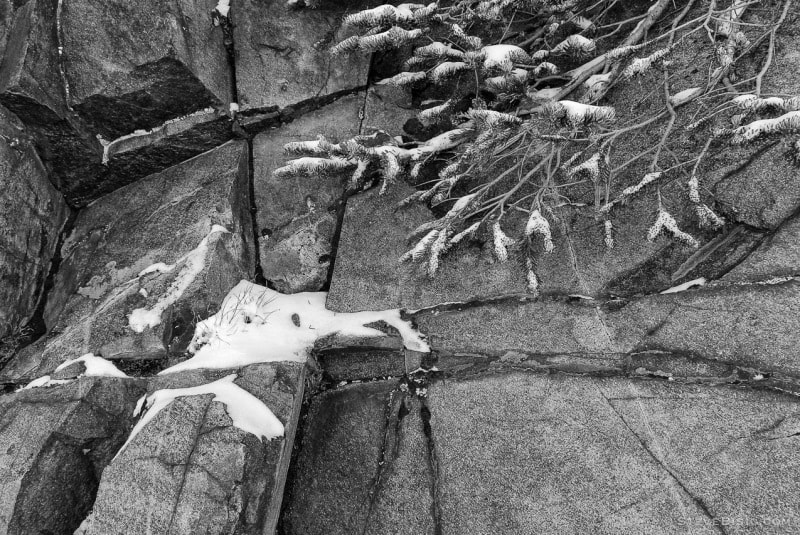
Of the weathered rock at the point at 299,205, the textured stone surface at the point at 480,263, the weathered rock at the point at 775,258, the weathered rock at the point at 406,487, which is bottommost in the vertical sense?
the weathered rock at the point at 406,487

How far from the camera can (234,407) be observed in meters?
3.48

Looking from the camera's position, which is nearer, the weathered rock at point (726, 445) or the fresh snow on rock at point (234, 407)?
the weathered rock at point (726, 445)

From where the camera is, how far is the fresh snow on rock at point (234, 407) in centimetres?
342

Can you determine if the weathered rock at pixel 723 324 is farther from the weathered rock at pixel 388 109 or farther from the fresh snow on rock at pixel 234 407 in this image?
the weathered rock at pixel 388 109

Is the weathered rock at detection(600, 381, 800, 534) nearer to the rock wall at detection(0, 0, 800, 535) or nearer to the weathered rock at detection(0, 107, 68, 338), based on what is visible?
the rock wall at detection(0, 0, 800, 535)

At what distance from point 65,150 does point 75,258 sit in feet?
3.49

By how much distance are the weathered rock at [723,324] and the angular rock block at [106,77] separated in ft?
14.2

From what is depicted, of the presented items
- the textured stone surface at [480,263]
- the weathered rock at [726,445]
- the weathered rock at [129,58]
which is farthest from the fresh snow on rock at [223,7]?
the weathered rock at [726,445]

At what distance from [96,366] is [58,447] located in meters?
0.68

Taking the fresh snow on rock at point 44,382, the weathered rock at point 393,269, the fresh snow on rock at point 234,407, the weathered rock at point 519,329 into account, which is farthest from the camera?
the weathered rock at point 393,269

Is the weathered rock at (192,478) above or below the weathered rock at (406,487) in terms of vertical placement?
above

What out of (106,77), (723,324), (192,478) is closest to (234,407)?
(192,478)

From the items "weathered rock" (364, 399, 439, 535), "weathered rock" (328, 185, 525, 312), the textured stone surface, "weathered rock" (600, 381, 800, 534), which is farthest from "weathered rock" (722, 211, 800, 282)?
"weathered rock" (364, 399, 439, 535)

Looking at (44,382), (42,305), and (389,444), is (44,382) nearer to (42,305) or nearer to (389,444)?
(42,305)
